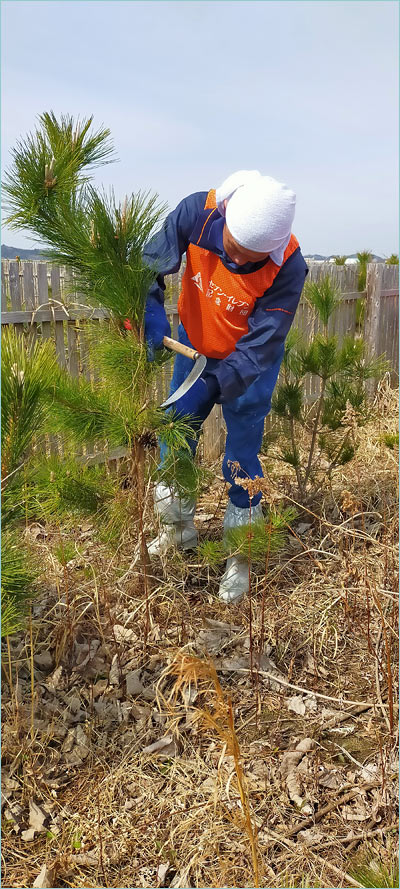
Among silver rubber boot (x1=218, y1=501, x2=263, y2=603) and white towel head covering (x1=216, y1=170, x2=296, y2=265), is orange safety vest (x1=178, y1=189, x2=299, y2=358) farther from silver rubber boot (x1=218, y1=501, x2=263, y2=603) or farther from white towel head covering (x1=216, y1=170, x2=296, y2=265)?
silver rubber boot (x1=218, y1=501, x2=263, y2=603)

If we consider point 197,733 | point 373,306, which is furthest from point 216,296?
point 373,306

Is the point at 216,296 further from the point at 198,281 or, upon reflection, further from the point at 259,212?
the point at 259,212

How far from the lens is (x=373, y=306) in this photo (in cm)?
705

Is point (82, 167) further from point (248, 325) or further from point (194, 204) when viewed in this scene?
point (248, 325)

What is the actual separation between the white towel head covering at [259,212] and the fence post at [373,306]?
4.79 metres

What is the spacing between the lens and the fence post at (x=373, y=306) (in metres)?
6.99

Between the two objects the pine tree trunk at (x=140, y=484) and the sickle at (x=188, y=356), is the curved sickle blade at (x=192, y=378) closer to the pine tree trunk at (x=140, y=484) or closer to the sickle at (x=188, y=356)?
the sickle at (x=188, y=356)

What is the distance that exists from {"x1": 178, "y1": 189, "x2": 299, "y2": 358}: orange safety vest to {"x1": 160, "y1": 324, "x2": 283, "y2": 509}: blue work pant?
0.36 feet

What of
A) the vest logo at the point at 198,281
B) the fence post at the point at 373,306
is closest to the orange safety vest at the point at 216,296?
the vest logo at the point at 198,281

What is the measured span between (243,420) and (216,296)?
1.80ft

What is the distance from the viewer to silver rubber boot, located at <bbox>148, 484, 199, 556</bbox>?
112 inches

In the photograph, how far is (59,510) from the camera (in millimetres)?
2299

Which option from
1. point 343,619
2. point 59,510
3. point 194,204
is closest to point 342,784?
point 343,619

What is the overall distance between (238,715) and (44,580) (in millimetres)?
963
